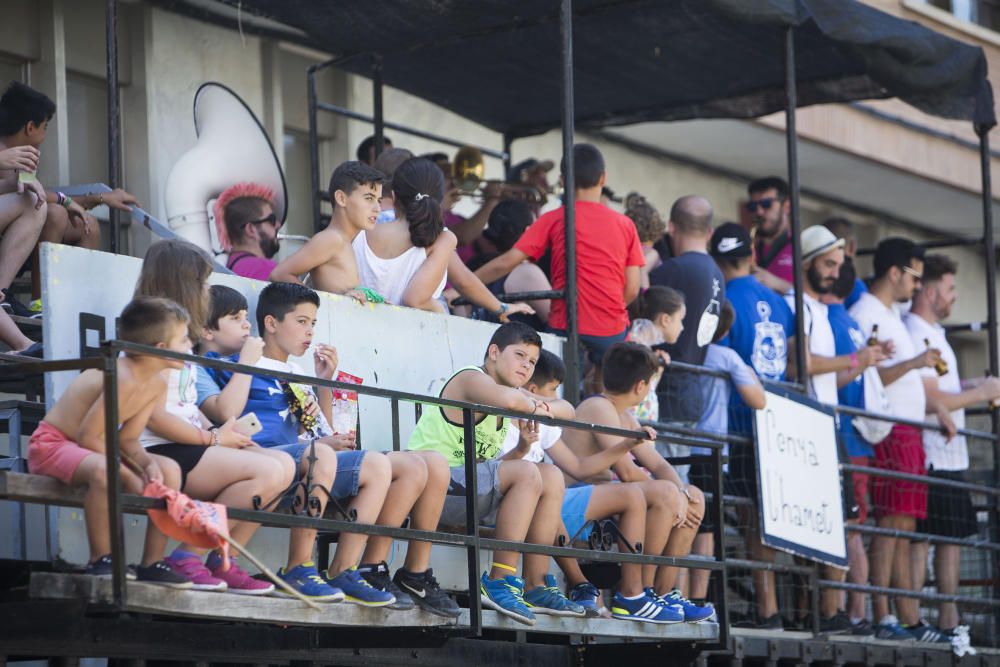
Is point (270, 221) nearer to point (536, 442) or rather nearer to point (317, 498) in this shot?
point (536, 442)

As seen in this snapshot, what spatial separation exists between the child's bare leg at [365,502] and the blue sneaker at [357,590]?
46 mm

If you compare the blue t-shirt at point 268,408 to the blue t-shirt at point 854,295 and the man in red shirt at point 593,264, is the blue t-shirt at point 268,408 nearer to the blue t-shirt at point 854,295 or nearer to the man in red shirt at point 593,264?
the man in red shirt at point 593,264

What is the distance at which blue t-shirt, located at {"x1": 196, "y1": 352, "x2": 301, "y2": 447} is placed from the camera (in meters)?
6.34

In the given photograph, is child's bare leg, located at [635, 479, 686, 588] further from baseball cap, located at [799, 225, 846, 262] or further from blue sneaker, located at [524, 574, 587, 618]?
baseball cap, located at [799, 225, 846, 262]

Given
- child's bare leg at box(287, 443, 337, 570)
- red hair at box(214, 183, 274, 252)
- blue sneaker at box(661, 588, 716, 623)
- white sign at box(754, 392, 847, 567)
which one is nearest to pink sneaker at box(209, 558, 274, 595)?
child's bare leg at box(287, 443, 337, 570)

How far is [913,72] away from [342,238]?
4.68 m

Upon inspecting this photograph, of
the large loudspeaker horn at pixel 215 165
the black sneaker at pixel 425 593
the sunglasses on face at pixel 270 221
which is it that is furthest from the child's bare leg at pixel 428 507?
the large loudspeaker horn at pixel 215 165

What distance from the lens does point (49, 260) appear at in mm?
6047

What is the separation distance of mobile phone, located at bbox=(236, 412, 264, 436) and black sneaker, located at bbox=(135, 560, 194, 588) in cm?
69

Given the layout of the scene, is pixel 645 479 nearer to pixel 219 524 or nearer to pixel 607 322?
pixel 607 322

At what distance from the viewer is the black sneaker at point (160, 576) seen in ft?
17.6

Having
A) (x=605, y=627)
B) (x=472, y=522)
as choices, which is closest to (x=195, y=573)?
(x=472, y=522)

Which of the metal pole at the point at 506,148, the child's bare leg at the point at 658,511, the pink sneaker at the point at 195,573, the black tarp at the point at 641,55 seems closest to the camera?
the pink sneaker at the point at 195,573

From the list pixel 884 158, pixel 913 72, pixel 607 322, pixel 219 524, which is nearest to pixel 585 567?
pixel 607 322
